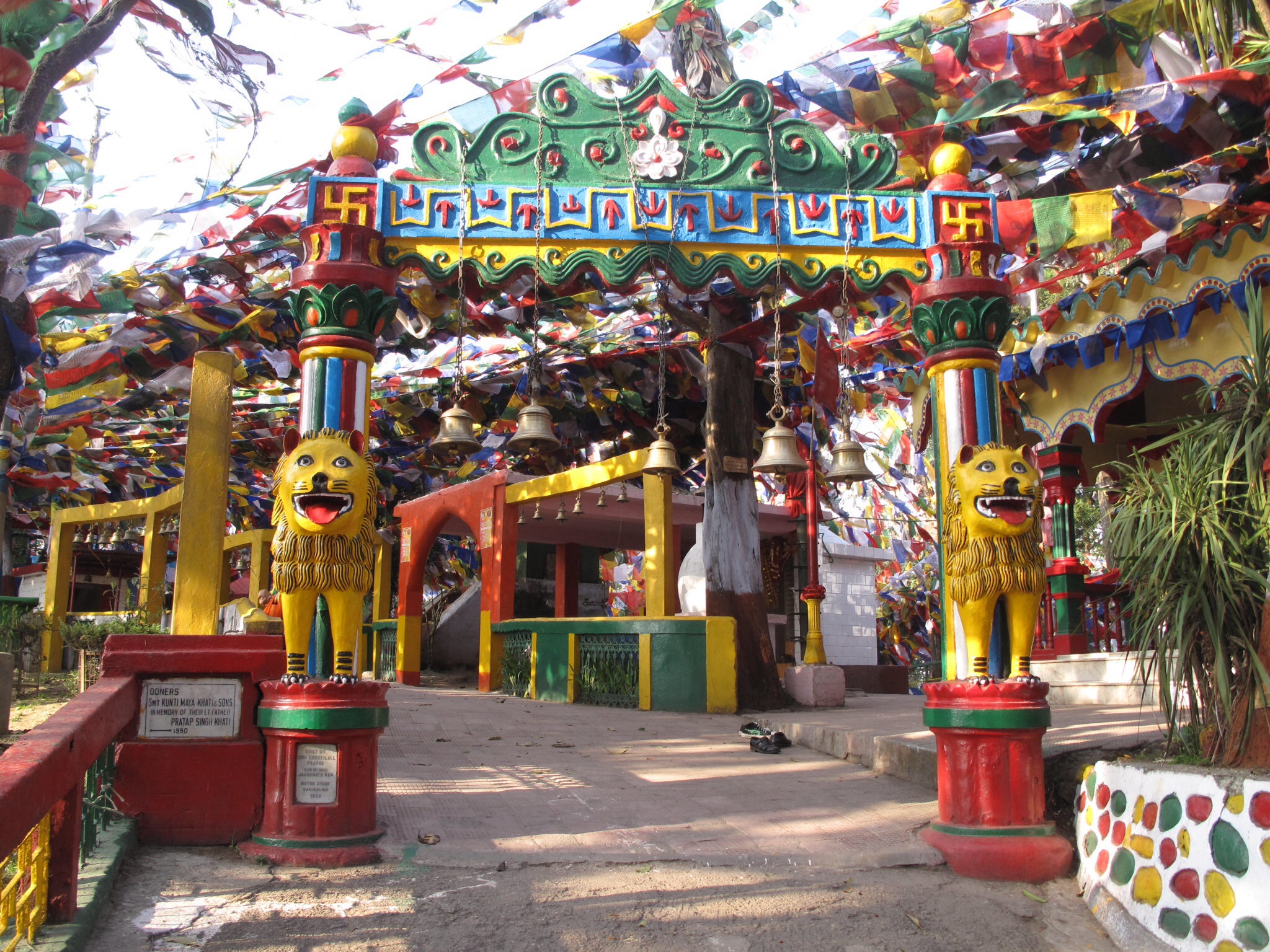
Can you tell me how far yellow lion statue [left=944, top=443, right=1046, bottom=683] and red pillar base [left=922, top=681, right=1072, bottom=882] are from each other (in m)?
0.17

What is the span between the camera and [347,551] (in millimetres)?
5070

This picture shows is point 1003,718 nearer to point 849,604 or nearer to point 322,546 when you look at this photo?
point 322,546

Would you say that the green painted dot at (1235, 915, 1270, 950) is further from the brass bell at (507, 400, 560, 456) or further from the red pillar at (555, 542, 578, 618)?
the red pillar at (555, 542, 578, 618)

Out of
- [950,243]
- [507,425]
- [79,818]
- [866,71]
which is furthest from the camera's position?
[507,425]

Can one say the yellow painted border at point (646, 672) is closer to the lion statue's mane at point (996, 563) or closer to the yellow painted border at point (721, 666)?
the yellow painted border at point (721, 666)

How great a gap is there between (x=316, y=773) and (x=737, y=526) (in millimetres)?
7985

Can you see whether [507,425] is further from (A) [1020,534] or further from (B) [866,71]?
(A) [1020,534]

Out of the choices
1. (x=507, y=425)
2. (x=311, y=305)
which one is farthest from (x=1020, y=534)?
(x=507, y=425)

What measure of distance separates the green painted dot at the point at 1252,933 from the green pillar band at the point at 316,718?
389 centimetres

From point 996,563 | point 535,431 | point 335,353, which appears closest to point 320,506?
point 335,353

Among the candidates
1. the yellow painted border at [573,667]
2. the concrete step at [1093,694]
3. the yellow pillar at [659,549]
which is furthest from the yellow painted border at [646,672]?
the concrete step at [1093,694]

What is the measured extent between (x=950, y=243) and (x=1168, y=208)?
4010mm

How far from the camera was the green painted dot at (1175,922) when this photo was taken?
375cm

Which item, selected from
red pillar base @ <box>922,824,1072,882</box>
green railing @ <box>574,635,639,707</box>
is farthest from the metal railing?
green railing @ <box>574,635,639,707</box>
